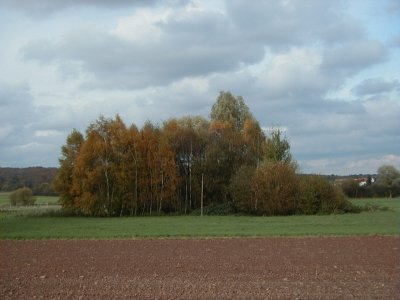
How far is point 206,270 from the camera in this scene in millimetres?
16156

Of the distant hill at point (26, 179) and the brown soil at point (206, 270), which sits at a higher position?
the distant hill at point (26, 179)

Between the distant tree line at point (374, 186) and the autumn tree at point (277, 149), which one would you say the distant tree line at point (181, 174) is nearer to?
the autumn tree at point (277, 149)

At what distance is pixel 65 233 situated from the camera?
3369 cm

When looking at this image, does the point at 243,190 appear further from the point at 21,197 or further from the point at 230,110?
the point at 21,197

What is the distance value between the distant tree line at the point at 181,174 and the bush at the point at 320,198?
0.33ft

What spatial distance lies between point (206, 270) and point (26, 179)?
8707 centimetres

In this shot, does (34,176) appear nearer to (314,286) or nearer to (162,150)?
(162,150)

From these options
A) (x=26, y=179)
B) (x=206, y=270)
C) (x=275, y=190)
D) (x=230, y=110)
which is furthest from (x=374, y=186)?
(x=206, y=270)

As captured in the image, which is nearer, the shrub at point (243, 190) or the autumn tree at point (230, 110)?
the shrub at point (243, 190)

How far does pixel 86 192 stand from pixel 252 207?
17567mm

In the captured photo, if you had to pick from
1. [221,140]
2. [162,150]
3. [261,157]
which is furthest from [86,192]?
[261,157]

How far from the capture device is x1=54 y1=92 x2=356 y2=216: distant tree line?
56.6 metres

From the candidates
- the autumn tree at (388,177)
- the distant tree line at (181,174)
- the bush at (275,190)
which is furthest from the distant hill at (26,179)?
the autumn tree at (388,177)

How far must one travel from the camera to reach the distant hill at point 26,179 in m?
94.8
